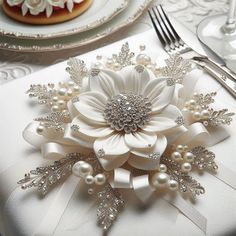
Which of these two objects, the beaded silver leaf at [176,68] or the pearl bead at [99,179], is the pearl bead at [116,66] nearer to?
the beaded silver leaf at [176,68]

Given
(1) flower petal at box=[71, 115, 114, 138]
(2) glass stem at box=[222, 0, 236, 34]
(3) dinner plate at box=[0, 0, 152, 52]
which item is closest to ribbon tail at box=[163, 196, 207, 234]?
(1) flower petal at box=[71, 115, 114, 138]

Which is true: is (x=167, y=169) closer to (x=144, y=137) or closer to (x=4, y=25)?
(x=144, y=137)

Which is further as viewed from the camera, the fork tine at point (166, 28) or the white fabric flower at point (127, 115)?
the fork tine at point (166, 28)

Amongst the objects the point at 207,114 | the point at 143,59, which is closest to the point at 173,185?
the point at 207,114

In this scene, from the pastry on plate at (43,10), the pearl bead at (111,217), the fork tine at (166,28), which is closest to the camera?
the pearl bead at (111,217)

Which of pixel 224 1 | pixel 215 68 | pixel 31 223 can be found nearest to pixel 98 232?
pixel 31 223

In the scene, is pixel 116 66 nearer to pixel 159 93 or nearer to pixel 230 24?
pixel 159 93

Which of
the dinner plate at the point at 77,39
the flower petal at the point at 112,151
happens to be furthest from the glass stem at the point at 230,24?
the flower petal at the point at 112,151
